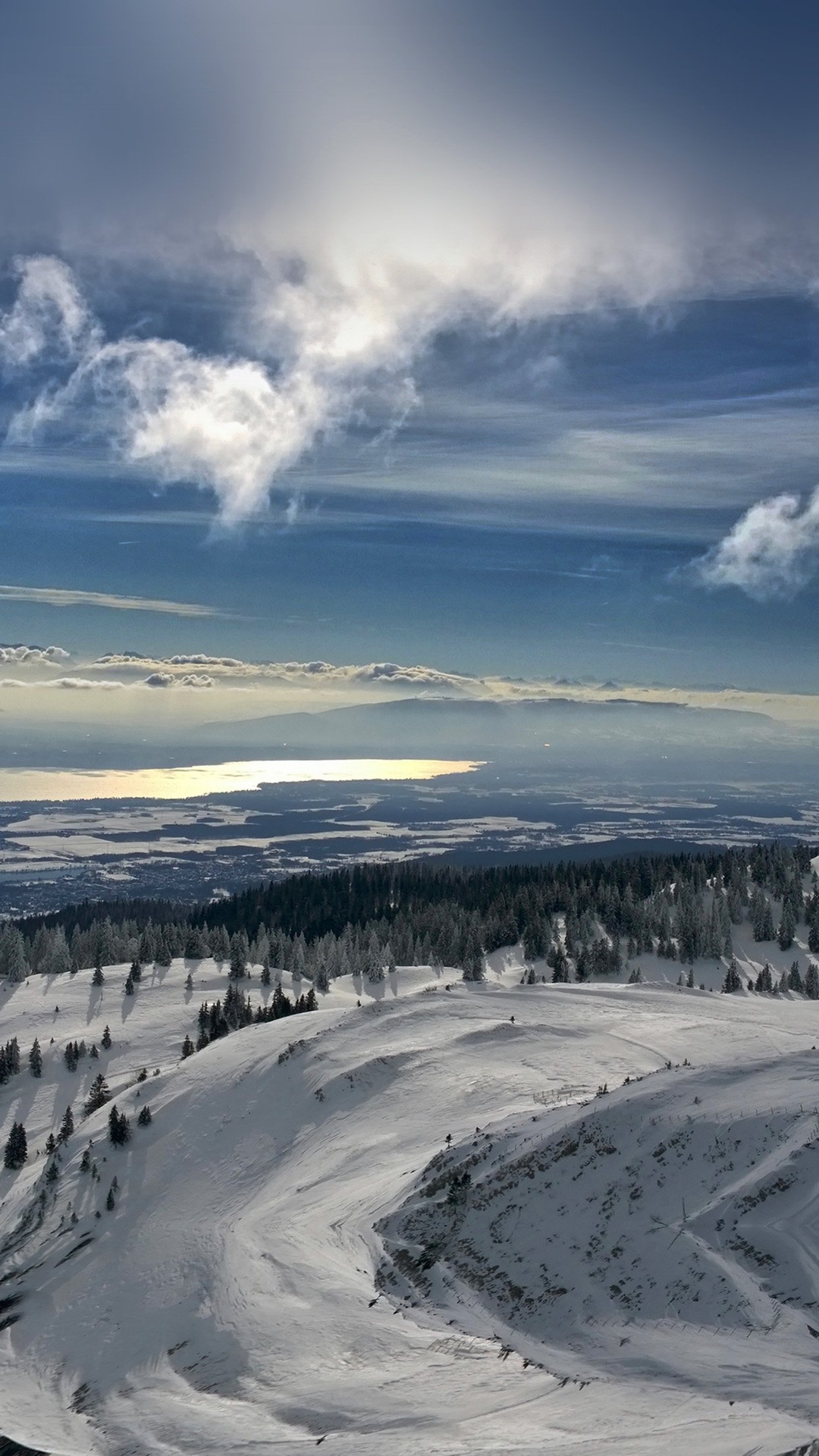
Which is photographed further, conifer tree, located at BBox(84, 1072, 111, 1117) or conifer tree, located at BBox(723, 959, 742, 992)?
conifer tree, located at BBox(723, 959, 742, 992)

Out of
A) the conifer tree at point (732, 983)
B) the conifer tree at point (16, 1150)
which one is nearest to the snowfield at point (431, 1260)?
the conifer tree at point (16, 1150)

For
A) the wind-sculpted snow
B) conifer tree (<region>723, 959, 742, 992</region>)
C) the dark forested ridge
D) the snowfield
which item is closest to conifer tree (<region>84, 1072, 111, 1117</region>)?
the snowfield

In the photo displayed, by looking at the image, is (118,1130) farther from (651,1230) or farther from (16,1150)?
(651,1230)

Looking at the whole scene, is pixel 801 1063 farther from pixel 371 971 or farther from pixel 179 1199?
pixel 371 971

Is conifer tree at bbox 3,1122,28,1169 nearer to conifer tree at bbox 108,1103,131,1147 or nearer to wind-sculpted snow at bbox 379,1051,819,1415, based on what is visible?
conifer tree at bbox 108,1103,131,1147

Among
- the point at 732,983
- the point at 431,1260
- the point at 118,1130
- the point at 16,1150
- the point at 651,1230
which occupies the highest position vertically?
the point at 651,1230

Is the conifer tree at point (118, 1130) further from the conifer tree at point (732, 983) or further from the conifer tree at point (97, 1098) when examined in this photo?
the conifer tree at point (732, 983)

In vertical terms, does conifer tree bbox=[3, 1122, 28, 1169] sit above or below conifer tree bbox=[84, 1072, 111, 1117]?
below

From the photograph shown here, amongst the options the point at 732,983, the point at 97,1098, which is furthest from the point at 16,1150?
the point at 732,983

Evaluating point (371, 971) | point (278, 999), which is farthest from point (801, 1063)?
point (371, 971)
